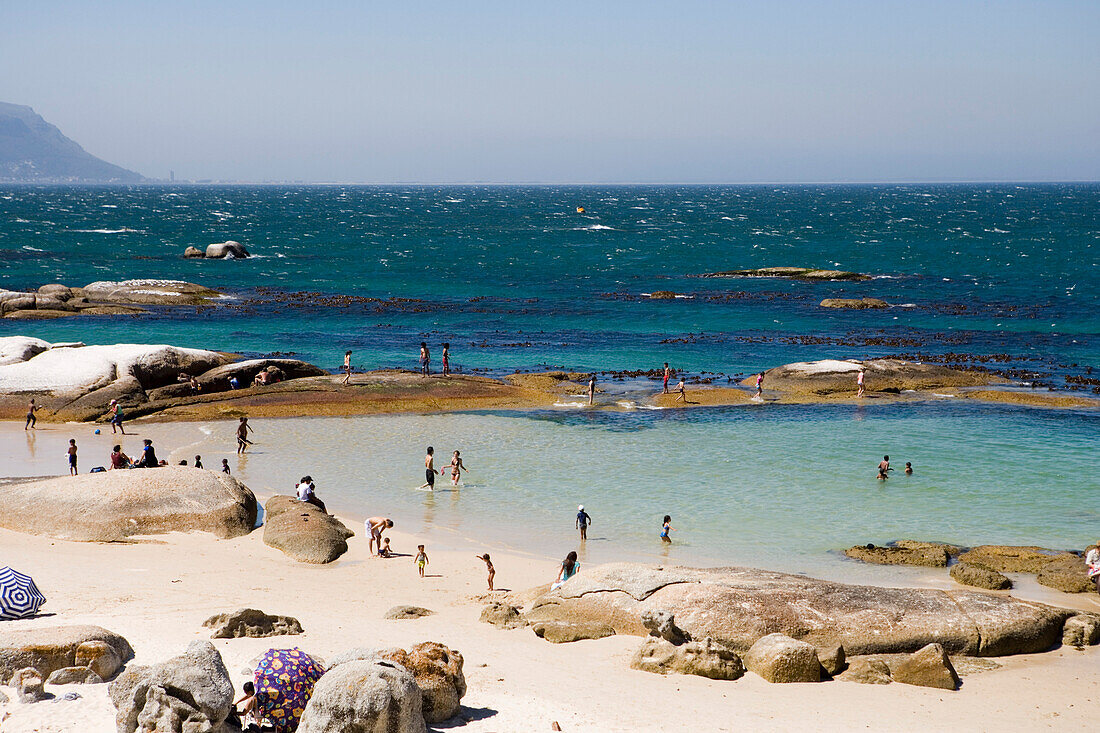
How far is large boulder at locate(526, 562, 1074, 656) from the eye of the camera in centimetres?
1691

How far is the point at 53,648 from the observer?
553 inches

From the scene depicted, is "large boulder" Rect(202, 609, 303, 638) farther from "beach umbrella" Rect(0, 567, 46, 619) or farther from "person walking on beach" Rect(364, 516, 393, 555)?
"person walking on beach" Rect(364, 516, 393, 555)

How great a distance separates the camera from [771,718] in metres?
14.3

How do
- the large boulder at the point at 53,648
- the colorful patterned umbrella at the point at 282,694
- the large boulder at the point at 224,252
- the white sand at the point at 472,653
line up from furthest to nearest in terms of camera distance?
the large boulder at the point at 224,252 < the white sand at the point at 472,653 < the large boulder at the point at 53,648 < the colorful patterned umbrella at the point at 282,694

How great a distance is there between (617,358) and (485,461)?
64.9 ft

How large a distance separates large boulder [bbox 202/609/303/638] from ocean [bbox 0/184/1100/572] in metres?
8.10

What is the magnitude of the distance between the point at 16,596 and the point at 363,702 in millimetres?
8072

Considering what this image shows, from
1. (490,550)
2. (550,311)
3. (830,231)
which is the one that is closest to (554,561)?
(490,550)

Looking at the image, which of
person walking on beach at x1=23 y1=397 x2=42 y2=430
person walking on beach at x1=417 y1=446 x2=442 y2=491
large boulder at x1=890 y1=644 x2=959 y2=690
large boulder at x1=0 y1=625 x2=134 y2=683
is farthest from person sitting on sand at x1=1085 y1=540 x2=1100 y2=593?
person walking on beach at x1=23 y1=397 x2=42 y2=430

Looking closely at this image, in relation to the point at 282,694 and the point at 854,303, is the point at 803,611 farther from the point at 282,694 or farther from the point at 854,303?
the point at 854,303

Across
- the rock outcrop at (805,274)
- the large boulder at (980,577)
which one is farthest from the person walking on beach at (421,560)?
the rock outcrop at (805,274)

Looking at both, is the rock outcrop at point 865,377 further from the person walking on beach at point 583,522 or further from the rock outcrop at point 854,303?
the rock outcrop at point 854,303

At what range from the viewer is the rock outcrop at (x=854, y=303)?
217 ft

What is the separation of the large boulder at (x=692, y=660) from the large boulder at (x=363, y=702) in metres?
4.75
